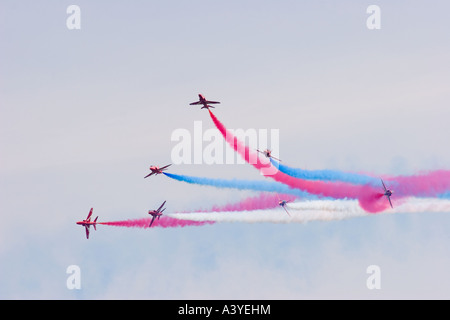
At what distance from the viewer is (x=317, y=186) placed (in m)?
148

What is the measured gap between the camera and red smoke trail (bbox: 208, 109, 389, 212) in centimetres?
14700

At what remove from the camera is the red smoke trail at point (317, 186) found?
14700cm

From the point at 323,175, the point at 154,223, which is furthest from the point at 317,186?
the point at 154,223

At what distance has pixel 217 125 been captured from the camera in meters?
148

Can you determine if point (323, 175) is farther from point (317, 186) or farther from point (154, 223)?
point (154, 223)
